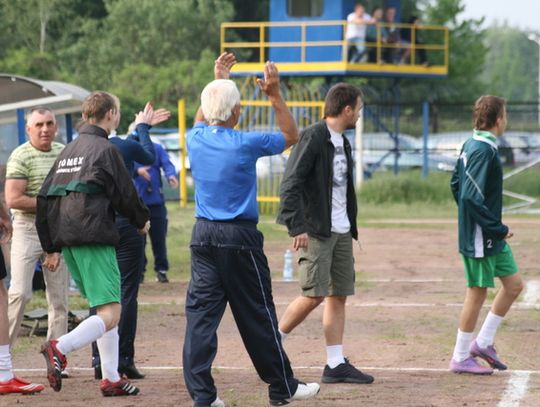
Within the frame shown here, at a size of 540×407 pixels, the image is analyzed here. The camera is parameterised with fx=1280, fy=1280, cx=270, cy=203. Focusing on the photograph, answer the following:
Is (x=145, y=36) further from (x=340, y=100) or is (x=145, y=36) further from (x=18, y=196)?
(x=340, y=100)

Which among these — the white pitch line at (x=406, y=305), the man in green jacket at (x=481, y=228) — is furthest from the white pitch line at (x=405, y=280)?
the man in green jacket at (x=481, y=228)

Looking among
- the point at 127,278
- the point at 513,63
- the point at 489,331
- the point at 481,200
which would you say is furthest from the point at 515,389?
the point at 513,63

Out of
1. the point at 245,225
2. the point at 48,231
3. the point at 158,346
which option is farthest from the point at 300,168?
the point at 158,346

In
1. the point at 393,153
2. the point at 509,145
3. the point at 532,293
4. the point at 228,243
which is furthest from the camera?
the point at 393,153

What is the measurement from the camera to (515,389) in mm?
8367

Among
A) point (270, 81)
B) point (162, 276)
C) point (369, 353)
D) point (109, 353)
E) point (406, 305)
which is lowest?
point (162, 276)

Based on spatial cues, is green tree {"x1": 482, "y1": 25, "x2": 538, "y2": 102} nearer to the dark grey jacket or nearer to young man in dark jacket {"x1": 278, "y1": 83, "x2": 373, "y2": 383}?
young man in dark jacket {"x1": 278, "y1": 83, "x2": 373, "y2": 383}

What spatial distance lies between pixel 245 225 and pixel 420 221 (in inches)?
696

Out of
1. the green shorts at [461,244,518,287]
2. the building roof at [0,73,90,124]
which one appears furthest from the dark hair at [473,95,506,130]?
the building roof at [0,73,90,124]

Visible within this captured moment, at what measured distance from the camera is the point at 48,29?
60.5 metres

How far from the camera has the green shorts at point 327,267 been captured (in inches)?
338

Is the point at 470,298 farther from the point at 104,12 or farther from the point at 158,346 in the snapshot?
the point at 104,12

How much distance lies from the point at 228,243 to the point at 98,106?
142 cm

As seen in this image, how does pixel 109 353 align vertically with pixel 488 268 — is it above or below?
below
